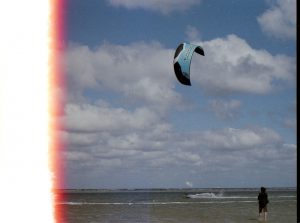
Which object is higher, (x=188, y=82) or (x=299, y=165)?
(x=188, y=82)

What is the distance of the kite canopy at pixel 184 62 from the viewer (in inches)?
658

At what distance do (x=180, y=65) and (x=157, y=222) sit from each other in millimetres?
12022

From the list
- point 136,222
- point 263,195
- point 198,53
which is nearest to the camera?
point 198,53

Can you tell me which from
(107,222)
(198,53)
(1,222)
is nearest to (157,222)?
(107,222)

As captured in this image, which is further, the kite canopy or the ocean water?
the ocean water

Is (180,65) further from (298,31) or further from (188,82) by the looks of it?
(298,31)

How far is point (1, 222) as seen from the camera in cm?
2700

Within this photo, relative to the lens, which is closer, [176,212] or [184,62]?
[184,62]

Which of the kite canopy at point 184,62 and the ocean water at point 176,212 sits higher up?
the kite canopy at point 184,62

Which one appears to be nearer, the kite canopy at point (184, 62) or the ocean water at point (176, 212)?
the kite canopy at point (184, 62)

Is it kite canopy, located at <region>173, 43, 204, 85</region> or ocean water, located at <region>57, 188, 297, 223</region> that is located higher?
kite canopy, located at <region>173, 43, 204, 85</region>

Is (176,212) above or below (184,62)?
below

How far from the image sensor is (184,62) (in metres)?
16.8

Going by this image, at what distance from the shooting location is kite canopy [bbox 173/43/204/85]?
54.9 ft
